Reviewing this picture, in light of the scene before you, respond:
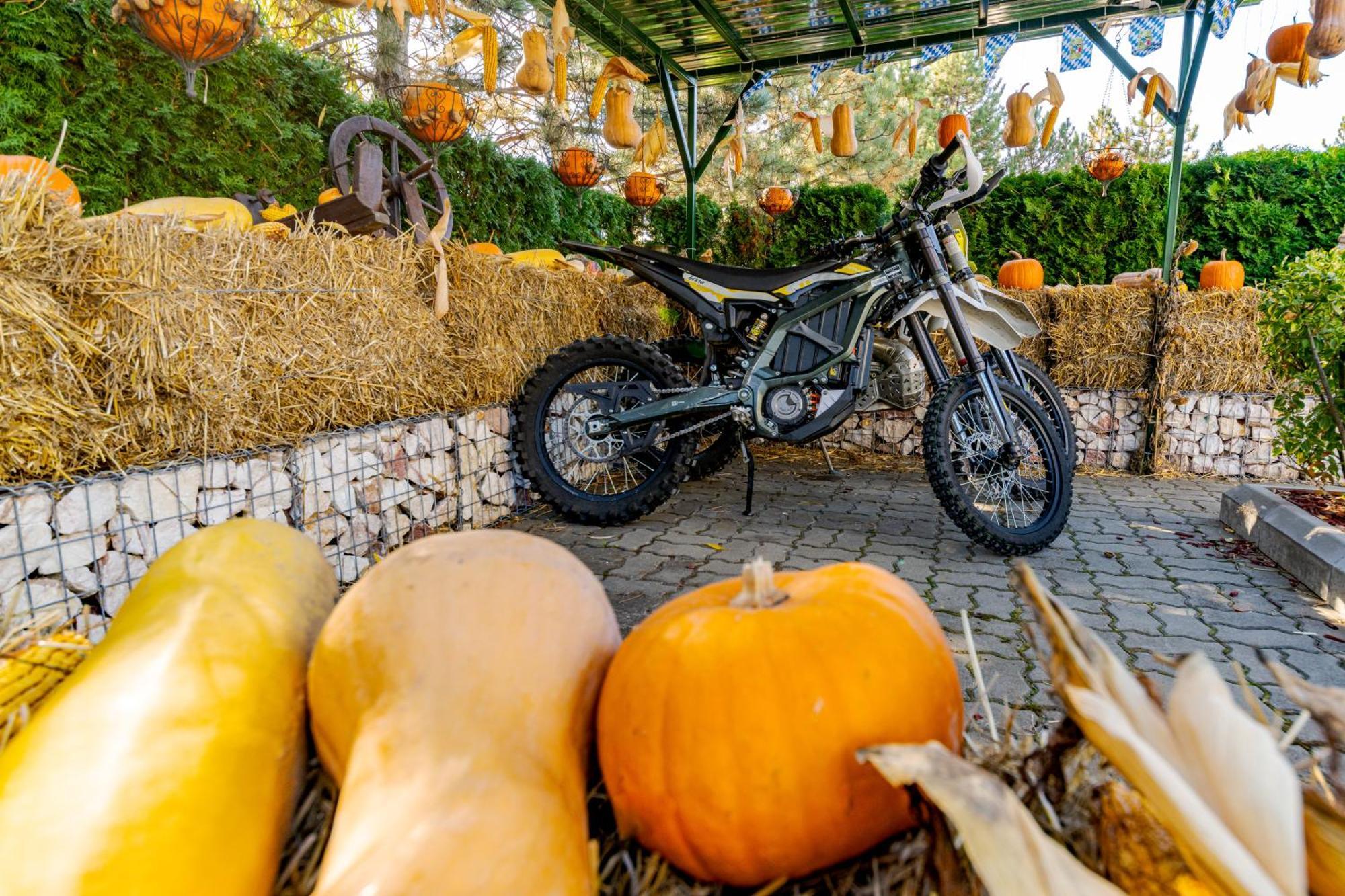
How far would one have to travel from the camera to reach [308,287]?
2914 millimetres

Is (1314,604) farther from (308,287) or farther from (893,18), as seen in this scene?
(893,18)

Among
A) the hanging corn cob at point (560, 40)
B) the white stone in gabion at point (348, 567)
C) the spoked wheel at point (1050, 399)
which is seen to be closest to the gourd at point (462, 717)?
the white stone in gabion at point (348, 567)

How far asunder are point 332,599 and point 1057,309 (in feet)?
20.9

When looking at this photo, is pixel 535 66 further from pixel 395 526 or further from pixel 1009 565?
pixel 1009 565

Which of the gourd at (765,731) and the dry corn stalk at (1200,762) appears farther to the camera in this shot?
the gourd at (765,731)

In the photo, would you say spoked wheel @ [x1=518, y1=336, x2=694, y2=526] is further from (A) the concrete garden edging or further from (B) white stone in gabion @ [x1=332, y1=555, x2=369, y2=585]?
(A) the concrete garden edging

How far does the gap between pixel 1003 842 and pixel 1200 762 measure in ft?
0.41

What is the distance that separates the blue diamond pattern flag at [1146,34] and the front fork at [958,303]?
4470 mm

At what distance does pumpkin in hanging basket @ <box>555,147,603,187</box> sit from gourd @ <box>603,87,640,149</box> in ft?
2.53

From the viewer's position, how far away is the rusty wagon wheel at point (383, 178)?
3.46m

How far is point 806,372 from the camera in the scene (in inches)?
154

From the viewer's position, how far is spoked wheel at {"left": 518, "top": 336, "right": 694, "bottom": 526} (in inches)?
155

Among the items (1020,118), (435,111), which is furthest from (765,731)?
(1020,118)

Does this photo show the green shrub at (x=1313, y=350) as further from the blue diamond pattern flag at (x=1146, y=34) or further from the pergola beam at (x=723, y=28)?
the pergola beam at (x=723, y=28)
